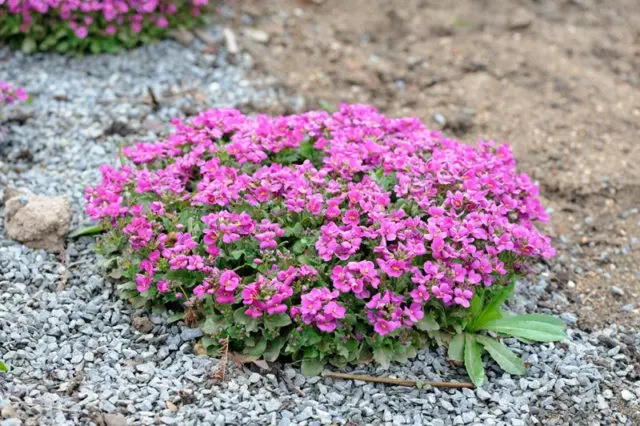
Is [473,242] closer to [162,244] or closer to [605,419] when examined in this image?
[605,419]

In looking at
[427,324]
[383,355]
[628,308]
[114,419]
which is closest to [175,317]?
[114,419]

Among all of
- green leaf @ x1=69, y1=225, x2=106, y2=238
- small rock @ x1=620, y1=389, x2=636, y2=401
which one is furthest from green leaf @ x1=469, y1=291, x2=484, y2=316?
green leaf @ x1=69, y1=225, x2=106, y2=238

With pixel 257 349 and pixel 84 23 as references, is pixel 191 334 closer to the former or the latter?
pixel 257 349

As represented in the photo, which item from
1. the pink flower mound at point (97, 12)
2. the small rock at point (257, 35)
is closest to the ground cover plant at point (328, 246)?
the pink flower mound at point (97, 12)

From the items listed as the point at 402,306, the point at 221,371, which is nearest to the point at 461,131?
the point at 402,306

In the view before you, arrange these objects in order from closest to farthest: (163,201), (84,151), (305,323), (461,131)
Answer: (305,323), (163,201), (84,151), (461,131)

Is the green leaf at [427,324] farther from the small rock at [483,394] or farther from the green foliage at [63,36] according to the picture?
the green foliage at [63,36]

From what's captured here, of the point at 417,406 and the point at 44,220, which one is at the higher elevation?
the point at 44,220
